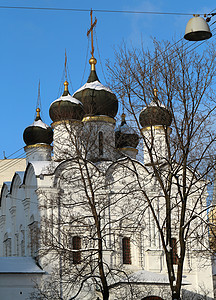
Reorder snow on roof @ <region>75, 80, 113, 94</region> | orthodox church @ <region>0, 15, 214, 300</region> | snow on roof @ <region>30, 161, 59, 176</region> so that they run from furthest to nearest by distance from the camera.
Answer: snow on roof @ <region>75, 80, 113, 94</region>, snow on roof @ <region>30, 161, 59, 176</region>, orthodox church @ <region>0, 15, 214, 300</region>

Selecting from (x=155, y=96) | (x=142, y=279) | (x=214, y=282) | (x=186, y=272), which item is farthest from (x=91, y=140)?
(x=214, y=282)

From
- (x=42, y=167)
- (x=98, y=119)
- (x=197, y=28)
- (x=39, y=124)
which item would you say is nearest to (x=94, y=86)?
(x=98, y=119)

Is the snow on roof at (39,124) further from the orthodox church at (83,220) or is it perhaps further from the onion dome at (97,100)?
the onion dome at (97,100)

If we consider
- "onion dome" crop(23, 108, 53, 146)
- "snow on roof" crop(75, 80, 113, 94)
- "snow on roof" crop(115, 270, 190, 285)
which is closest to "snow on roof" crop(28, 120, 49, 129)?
"onion dome" crop(23, 108, 53, 146)

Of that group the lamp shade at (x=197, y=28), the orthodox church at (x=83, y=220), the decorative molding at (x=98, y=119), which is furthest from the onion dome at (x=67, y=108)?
the lamp shade at (x=197, y=28)

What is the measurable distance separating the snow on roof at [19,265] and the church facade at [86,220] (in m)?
0.04

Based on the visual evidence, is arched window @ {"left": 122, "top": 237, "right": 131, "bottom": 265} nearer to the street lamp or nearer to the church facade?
the church facade

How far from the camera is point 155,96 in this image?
13.0 metres

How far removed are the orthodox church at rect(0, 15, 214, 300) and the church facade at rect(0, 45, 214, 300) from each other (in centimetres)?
4

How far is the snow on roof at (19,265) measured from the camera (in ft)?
66.1

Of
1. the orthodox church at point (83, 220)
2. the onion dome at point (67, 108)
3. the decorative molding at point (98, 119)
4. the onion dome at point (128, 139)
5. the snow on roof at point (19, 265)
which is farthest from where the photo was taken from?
the decorative molding at point (98, 119)

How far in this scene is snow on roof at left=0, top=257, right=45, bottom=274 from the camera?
2014 centimetres

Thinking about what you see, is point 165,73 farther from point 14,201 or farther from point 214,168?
point 14,201

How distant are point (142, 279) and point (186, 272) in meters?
3.14
